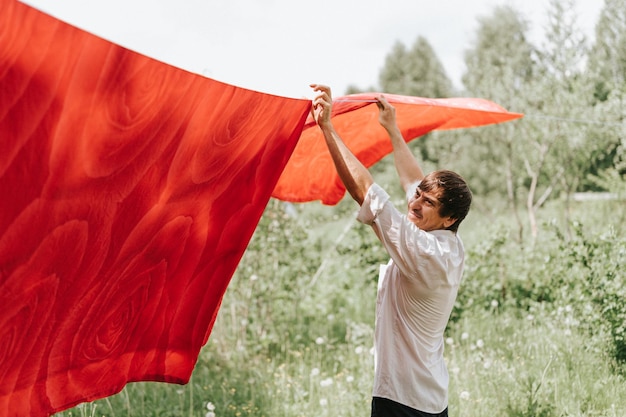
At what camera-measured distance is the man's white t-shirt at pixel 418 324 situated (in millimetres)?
2246

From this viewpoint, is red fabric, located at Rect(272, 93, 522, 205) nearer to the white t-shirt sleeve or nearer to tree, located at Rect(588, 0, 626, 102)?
the white t-shirt sleeve

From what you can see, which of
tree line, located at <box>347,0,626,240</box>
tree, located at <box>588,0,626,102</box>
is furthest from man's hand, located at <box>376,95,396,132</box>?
tree, located at <box>588,0,626,102</box>

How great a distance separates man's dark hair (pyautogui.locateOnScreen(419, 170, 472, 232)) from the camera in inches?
90.0

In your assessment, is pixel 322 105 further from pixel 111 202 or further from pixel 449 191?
pixel 111 202

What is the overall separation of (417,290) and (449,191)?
1.14ft

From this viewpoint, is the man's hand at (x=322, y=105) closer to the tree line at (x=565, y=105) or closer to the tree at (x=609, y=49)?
the tree line at (x=565, y=105)

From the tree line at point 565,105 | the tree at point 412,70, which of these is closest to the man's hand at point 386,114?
the tree line at point 565,105

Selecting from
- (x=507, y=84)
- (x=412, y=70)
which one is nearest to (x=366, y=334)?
(x=507, y=84)

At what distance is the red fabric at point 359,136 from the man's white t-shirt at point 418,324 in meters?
1.02

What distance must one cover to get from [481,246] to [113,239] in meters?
4.71

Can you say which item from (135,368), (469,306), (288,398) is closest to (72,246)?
(135,368)

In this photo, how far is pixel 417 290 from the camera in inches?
90.1

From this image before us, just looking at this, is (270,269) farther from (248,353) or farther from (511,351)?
(511,351)

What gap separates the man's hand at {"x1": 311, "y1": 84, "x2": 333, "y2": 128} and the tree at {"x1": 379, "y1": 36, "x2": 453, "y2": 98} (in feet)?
83.0
